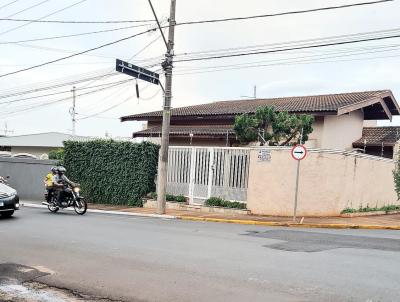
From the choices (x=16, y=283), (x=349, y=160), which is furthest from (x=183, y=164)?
(x=16, y=283)

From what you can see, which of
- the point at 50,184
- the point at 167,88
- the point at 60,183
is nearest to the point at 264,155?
the point at 167,88

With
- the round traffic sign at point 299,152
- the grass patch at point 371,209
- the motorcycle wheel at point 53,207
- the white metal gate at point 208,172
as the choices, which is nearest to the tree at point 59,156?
the motorcycle wheel at point 53,207

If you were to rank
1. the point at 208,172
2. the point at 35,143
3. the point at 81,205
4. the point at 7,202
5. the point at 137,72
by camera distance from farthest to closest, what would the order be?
the point at 35,143 < the point at 208,172 < the point at 81,205 < the point at 137,72 < the point at 7,202

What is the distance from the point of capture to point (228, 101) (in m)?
31.0

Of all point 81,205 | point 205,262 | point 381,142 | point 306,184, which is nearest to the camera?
point 205,262

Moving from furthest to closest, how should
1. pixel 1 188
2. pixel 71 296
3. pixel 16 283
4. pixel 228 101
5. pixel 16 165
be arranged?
pixel 228 101, pixel 16 165, pixel 1 188, pixel 16 283, pixel 71 296

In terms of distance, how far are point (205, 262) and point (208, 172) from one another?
34.6ft

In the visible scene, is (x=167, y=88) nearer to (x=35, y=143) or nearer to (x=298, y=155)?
(x=298, y=155)

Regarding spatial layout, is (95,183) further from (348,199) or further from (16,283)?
(16,283)

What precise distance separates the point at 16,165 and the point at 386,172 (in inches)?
759

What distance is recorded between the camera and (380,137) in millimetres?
24594

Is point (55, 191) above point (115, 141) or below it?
below

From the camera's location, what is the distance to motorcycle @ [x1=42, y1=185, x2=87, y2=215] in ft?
54.4

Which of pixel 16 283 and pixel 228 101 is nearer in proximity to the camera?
pixel 16 283
